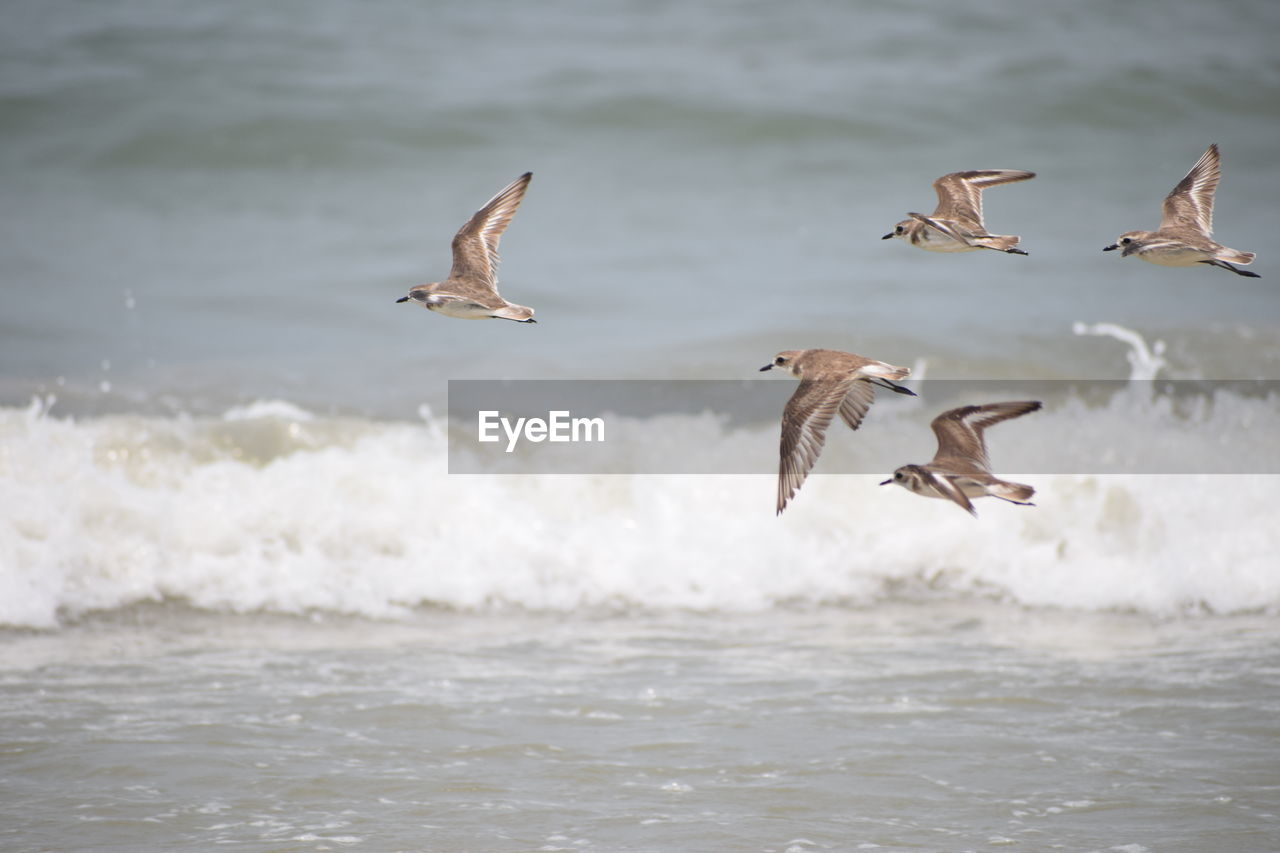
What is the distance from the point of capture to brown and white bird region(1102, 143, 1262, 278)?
4430mm

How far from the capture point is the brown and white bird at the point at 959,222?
455 centimetres

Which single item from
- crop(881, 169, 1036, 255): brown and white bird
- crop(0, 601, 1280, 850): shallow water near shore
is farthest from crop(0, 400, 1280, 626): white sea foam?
crop(881, 169, 1036, 255): brown and white bird

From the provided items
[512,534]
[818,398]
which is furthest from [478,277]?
[512,534]

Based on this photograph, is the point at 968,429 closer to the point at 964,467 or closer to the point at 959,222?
the point at 964,467

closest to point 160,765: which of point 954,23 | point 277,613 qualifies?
point 277,613

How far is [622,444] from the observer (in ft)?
29.0

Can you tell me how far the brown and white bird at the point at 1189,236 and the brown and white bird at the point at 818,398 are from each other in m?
0.84

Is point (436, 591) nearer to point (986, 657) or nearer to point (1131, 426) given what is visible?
point (986, 657)

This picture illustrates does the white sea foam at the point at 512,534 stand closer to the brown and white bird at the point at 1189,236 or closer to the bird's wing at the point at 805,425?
the brown and white bird at the point at 1189,236

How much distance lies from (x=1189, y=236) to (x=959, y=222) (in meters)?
→ 0.75

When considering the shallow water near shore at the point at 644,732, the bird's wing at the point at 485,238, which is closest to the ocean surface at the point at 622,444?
the shallow water near shore at the point at 644,732

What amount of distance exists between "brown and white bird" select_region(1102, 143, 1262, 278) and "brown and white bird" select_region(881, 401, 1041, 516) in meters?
0.63

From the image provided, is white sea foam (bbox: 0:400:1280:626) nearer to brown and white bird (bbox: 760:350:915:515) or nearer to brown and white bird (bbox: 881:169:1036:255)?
brown and white bird (bbox: 881:169:1036:255)

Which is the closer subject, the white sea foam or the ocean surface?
the ocean surface
